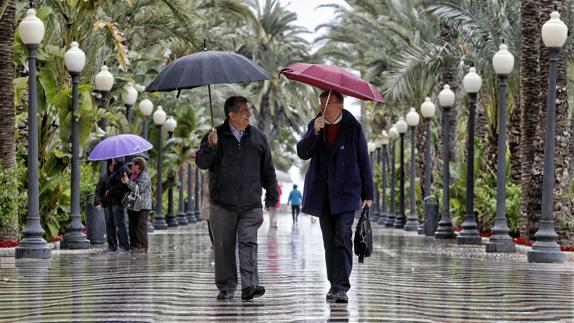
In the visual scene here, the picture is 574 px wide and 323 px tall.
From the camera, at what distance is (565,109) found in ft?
71.6

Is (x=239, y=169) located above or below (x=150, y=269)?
above

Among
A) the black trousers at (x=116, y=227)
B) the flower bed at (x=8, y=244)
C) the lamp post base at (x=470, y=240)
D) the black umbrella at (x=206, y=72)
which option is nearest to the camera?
the black umbrella at (x=206, y=72)

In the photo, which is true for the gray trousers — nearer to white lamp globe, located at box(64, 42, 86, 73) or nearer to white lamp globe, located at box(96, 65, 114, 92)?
white lamp globe, located at box(64, 42, 86, 73)

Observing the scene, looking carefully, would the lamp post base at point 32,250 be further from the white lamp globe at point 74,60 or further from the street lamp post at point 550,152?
the street lamp post at point 550,152

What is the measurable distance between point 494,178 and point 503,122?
747 centimetres

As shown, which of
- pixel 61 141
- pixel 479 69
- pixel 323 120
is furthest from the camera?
pixel 479 69

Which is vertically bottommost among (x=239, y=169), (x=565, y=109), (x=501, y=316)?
(x=501, y=316)

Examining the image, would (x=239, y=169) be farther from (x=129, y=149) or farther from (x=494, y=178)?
(x=494, y=178)

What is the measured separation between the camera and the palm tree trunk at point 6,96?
19859 millimetres

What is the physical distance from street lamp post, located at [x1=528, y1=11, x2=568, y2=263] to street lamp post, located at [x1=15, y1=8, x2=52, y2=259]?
743cm

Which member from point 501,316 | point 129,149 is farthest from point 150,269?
point 501,316

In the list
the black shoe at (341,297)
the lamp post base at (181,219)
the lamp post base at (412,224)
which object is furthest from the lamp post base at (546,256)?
the lamp post base at (181,219)

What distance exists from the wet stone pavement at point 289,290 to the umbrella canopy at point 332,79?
5.97 feet

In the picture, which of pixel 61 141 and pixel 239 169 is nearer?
pixel 239 169
